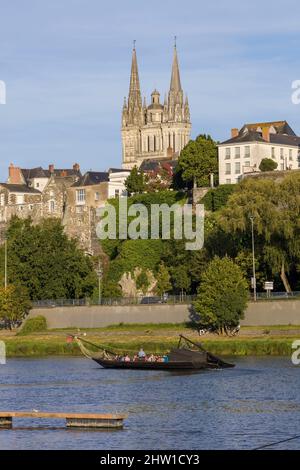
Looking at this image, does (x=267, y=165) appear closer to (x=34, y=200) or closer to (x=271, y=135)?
(x=271, y=135)

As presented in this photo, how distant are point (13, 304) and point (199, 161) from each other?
95.7 feet

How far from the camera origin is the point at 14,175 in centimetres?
19125

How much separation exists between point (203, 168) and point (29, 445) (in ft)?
283

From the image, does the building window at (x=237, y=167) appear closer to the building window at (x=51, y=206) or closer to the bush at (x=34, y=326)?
the building window at (x=51, y=206)

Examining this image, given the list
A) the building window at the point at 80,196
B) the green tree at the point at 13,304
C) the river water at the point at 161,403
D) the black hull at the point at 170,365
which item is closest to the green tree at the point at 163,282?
the green tree at the point at 13,304

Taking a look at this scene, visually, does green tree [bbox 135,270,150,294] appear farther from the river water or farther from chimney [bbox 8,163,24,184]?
chimney [bbox 8,163,24,184]

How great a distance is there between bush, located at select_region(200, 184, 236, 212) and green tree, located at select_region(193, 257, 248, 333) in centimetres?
2555

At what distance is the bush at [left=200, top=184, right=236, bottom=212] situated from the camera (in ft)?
426

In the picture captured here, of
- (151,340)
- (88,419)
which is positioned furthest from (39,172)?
(88,419)

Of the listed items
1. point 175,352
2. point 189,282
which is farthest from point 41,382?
point 189,282

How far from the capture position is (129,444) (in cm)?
5488

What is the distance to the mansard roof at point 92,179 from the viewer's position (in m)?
151

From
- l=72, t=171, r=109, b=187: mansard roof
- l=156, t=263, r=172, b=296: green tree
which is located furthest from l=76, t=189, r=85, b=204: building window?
l=156, t=263, r=172, b=296: green tree

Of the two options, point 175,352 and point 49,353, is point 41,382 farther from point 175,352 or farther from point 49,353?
point 49,353
